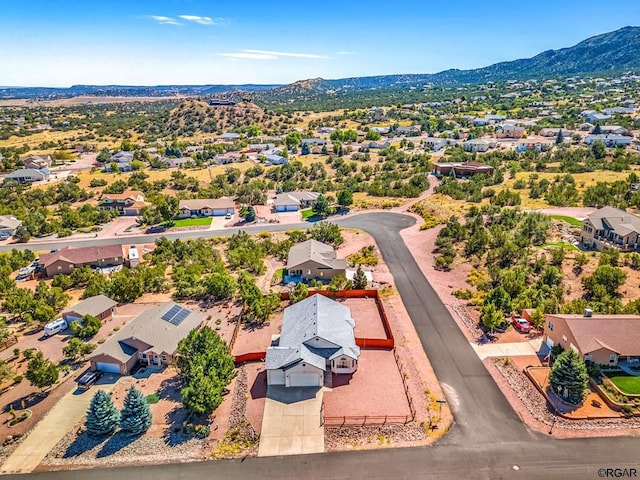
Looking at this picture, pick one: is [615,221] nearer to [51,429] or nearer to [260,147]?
[51,429]

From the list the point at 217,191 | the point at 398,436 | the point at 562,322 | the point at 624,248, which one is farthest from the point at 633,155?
the point at 398,436

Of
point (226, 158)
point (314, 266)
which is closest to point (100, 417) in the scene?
point (314, 266)

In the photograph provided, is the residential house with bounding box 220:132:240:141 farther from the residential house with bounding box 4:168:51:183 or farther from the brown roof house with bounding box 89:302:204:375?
the brown roof house with bounding box 89:302:204:375

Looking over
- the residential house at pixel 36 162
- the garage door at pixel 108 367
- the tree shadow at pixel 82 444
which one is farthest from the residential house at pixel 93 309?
the residential house at pixel 36 162

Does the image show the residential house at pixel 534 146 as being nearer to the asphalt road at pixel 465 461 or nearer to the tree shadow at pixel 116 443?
the asphalt road at pixel 465 461

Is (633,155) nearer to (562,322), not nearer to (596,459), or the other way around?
(562,322)
